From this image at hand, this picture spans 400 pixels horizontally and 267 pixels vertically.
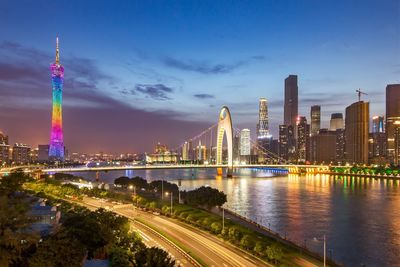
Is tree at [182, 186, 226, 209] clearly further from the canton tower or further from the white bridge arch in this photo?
the canton tower

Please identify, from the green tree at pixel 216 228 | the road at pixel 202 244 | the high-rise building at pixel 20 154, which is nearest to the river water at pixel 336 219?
the green tree at pixel 216 228

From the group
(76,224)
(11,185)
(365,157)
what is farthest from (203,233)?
(365,157)

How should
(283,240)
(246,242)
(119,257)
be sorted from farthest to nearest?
(283,240)
(246,242)
(119,257)

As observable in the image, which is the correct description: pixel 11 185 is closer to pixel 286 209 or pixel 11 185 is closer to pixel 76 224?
pixel 76 224

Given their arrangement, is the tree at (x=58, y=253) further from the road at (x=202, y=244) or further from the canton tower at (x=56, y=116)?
the canton tower at (x=56, y=116)

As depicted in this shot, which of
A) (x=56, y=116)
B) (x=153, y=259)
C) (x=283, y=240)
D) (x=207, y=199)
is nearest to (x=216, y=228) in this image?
(x=283, y=240)

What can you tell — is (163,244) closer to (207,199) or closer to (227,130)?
(207,199)
